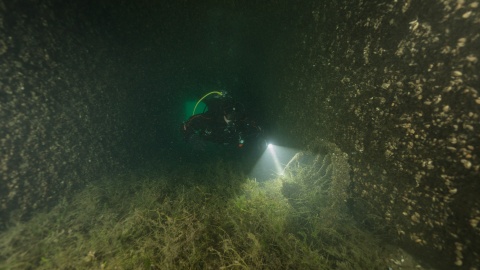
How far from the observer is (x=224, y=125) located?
5.12 meters

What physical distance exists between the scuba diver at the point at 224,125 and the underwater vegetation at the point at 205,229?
3.94 ft

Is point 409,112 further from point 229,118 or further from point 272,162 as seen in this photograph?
point 272,162

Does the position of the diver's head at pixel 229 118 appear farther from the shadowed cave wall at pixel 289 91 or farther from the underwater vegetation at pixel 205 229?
the underwater vegetation at pixel 205 229

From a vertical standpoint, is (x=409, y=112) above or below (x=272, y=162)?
above

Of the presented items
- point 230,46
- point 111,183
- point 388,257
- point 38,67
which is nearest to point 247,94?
point 230,46

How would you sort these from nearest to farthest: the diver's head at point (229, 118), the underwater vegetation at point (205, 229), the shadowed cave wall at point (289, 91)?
the shadowed cave wall at point (289, 91) < the underwater vegetation at point (205, 229) < the diver's head at point (229, 118)

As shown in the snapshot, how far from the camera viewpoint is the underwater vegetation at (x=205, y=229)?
9.16 ft

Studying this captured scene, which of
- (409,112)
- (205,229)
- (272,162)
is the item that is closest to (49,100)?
(205,229)

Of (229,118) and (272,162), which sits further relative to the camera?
(272,162)

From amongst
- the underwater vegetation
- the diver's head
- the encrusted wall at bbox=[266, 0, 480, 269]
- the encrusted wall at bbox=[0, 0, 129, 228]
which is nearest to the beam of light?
the underwater vegetation

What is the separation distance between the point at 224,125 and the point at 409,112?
11.3 feet

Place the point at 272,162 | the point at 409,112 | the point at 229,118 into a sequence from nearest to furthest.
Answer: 1. the point at 409,112
2. the point at 229,118
3. the point at 272,162

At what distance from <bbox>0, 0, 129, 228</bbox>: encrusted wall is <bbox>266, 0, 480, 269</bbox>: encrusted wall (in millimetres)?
3844

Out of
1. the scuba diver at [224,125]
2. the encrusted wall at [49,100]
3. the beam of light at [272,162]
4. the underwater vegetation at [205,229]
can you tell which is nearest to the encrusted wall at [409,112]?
the underwater vegetation at [205,229]
